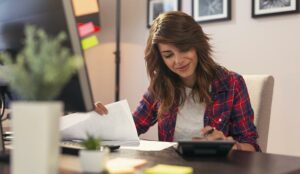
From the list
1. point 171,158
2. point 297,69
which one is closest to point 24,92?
point 171,158

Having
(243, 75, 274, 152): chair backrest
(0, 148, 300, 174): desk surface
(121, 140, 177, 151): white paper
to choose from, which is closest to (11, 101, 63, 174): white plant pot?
(0, 148, 300, 174): desk surface

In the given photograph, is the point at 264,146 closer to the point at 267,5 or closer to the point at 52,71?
the point at 267,5

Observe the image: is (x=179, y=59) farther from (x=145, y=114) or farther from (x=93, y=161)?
(x=93, y=161)

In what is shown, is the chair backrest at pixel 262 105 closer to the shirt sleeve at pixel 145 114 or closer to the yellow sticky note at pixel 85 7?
the shirt sleeve at pixel 145 114

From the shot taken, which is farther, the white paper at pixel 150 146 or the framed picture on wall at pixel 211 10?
the framed picture on wall at pixel 211 10

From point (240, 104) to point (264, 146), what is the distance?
0.22 meters

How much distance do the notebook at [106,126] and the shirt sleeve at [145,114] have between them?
0.45m

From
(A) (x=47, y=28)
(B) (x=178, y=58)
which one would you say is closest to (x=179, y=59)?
(B) (x=178, y=58)

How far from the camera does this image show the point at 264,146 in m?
1.65

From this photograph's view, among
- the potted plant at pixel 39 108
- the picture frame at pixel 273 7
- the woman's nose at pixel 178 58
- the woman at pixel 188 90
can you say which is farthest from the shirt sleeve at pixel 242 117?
the potted plant at pixel 39 108

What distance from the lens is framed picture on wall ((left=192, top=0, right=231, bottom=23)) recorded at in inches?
102

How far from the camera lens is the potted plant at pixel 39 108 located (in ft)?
1.86

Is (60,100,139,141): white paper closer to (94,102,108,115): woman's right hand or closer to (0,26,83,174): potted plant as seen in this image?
(94,102,108,115): woman's right hand

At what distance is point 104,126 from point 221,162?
0.44 meters
